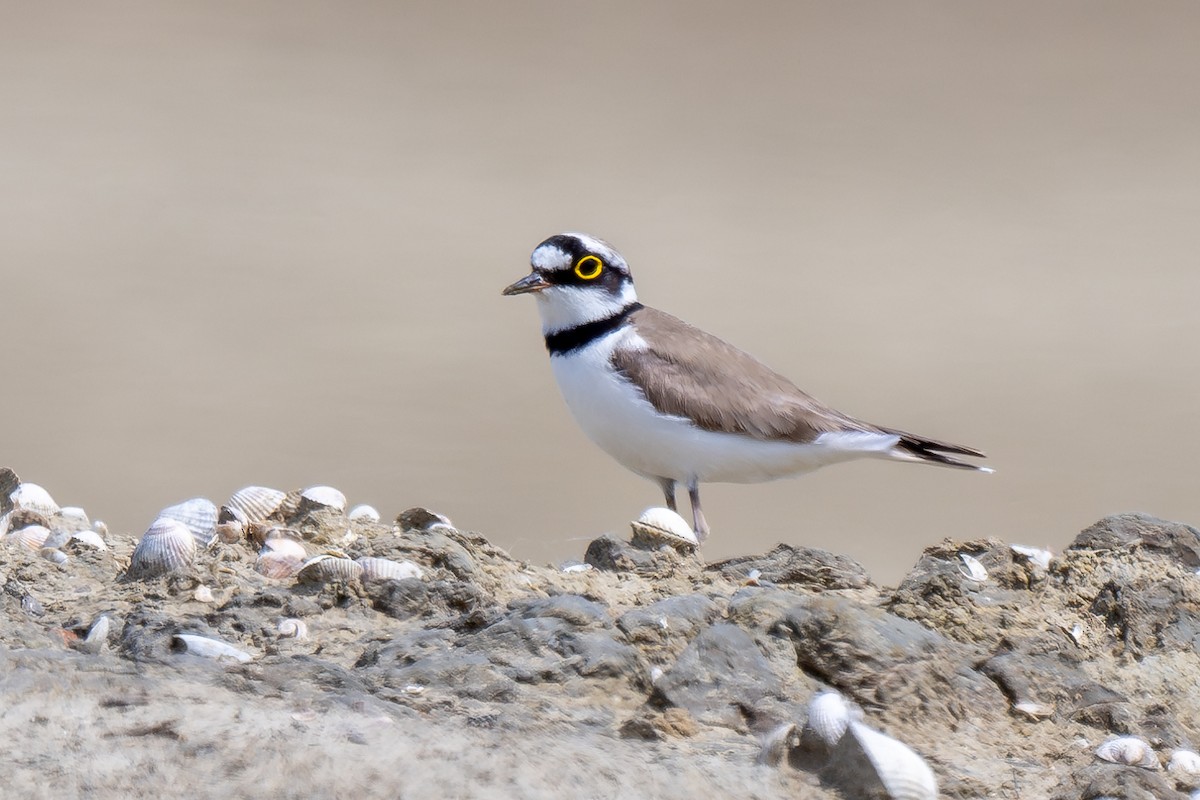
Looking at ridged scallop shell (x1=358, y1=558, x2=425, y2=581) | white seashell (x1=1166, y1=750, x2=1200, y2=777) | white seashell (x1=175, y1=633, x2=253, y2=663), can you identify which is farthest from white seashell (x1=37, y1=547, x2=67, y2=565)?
white seashell (x1=1166, y1=750, x2=1200, y2=777)

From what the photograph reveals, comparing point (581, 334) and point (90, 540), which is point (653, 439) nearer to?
point (581, 334)

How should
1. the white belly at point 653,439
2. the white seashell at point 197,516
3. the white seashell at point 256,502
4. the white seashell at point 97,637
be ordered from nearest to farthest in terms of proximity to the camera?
the white seashell at point 97,637, the white seashell at point 197,516, the white seashell at point 256,502, the white belly at point 653,439

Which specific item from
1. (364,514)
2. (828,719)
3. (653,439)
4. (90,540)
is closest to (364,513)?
(364,514)

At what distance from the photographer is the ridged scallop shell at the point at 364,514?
503 centimetres

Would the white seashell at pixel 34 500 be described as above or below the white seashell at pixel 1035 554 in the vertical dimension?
above

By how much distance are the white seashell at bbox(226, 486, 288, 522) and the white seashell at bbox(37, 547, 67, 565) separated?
2.32 ft

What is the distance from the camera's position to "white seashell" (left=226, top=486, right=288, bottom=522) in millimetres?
5242

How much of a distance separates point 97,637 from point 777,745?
1783 millimetres

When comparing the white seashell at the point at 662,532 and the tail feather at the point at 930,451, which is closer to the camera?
the white seashell at the point at 662,532

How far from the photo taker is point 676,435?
21.5 feet

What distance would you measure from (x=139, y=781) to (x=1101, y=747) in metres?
2.09

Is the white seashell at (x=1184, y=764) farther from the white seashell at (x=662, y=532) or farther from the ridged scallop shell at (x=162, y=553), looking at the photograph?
the ridged scallop shell at (x=162, y=553)

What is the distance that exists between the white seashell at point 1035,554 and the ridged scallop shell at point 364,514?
2.14 m

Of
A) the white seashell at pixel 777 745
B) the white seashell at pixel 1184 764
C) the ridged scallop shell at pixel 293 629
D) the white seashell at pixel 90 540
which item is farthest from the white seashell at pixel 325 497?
the white seashell at pixel 1184 764
